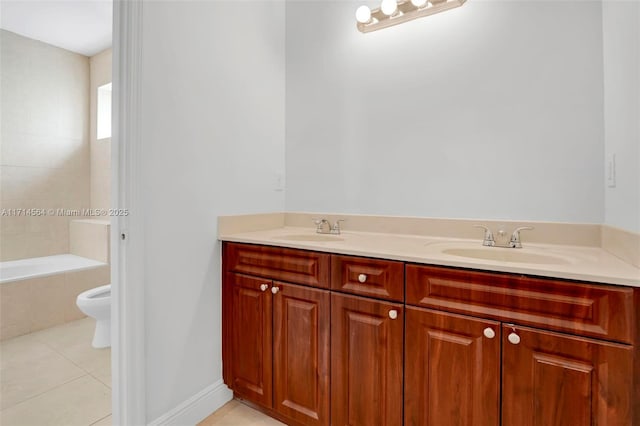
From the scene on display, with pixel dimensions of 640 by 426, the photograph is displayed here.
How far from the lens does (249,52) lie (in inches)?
74.4

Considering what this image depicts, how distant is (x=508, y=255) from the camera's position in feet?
4.43

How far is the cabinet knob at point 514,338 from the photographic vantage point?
0.95 metres

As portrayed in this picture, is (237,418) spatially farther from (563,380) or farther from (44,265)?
(44,265)

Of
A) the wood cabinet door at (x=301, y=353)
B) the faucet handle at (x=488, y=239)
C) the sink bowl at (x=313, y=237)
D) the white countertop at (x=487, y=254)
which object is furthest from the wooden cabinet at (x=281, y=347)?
the faucet handle at (x=488, y=239)

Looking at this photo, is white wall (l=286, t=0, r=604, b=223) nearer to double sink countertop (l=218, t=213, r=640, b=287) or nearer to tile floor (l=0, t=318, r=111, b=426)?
double sink countertop (l=218, t=213, r=640, b=287)

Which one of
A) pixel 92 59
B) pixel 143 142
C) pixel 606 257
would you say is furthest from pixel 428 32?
pixel 92 59

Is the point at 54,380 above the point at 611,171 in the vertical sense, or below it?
below

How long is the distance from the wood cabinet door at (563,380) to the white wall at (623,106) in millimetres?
423

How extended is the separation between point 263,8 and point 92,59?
2.55 metres

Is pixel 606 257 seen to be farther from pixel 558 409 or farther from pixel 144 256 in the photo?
pixel 144 256

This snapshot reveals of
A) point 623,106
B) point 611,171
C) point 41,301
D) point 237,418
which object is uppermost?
point 623,106

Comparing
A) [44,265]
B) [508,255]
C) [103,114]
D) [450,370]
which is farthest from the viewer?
[103,114]

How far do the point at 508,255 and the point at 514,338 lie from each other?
1.62 ft

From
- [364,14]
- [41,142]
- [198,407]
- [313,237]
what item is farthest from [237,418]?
[41,142]
